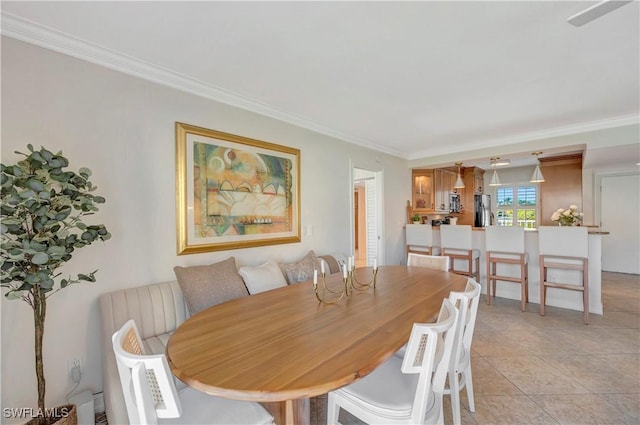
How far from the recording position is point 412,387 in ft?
4.36

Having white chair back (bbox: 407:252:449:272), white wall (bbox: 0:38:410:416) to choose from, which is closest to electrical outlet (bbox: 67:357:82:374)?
white wall (bbox: 0:38:410:416)

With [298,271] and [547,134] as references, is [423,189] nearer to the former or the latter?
[547,134]

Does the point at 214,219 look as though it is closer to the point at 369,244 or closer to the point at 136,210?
the point at 136,210

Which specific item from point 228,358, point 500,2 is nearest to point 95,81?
point 228,358

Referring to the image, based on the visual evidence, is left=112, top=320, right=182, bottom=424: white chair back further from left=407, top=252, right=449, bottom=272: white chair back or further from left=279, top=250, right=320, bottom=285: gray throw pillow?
left=407, top=252, right=449, bottom=272: white chair back

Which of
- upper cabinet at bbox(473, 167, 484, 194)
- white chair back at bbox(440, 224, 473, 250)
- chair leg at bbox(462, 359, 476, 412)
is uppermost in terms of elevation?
upper cabinet at bbox(473, 167, 484, 194)

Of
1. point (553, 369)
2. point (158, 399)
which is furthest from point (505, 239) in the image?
point (158, 399)

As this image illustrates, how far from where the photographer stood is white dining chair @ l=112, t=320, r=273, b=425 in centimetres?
91

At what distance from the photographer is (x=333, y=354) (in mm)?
1139

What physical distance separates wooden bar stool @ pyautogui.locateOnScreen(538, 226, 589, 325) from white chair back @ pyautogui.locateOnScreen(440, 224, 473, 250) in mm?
863

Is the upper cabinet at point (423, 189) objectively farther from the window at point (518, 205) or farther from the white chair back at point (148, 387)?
the white chair back at point (148, 387)

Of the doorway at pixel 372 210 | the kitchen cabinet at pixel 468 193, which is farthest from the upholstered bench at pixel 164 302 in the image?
the kitchen cabinet at pixel 468 193

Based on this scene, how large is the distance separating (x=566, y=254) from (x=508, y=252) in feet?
1.99

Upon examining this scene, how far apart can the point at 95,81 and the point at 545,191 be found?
8.29 m
